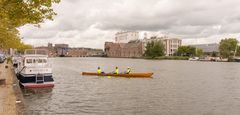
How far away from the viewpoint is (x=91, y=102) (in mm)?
36812

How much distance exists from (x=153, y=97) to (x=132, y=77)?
29.2 meters

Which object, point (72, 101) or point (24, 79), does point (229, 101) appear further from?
point (24, 79)

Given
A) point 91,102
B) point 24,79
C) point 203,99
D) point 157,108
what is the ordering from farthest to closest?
point 24,79, point 203,99, point 91,102, point 157,108

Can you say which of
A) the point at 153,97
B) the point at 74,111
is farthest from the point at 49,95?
the point at 153,97

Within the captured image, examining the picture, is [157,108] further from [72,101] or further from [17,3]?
[17,3]

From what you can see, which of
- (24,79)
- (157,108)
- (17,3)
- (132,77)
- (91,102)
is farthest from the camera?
(132,77)

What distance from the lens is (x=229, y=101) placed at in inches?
1538

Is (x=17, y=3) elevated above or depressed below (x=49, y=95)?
above

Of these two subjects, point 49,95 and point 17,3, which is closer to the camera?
point 17,3

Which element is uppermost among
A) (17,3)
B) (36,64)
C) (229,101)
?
(17,3)

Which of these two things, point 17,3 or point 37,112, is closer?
point 17,3

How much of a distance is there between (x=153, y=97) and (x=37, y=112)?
16.4 metres

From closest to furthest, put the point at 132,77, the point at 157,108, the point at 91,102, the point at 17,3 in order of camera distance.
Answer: the point at 17,3 → the point at 157,108 → the point at 91,102 → the point at 132,77

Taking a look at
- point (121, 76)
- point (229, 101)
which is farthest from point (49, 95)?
point (121, 76)
